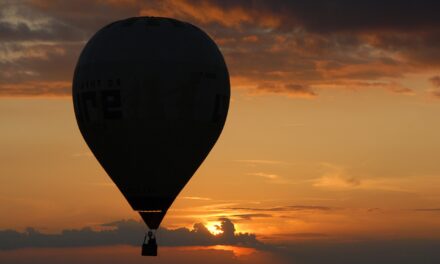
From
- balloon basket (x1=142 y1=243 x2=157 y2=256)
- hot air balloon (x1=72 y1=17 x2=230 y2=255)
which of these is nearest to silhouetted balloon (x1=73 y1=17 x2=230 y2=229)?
hot air balloon (x1=72 y1=17 x2=230 y2=255)

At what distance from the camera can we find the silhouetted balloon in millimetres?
81125

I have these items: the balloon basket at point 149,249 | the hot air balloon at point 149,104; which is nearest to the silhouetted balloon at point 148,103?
the hot air balloon at point 149,104

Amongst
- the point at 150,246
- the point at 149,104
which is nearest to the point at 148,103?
the point at 149,104

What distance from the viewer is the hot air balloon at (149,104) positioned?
266 ft

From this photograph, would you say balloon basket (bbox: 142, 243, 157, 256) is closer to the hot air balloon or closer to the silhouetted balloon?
the hot air balloon

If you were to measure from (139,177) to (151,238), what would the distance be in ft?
12.9

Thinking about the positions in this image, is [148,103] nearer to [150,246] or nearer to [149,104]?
[149,104]

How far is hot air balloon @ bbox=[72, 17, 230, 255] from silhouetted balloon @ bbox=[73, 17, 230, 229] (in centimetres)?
6

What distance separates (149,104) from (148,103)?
0.09 m

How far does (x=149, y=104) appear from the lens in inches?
3189

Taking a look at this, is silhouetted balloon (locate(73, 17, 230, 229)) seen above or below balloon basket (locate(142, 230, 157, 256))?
above

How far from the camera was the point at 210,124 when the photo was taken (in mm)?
83375

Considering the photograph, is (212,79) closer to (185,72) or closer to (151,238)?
(185,72)

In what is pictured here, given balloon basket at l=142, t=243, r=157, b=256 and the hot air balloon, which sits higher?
the hot air balloon
